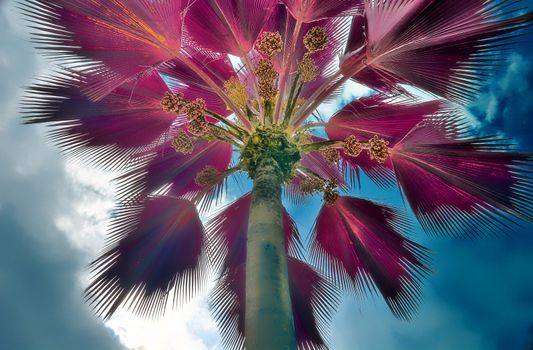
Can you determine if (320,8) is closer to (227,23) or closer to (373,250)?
(227,23)

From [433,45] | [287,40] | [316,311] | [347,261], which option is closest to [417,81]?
[433,45]

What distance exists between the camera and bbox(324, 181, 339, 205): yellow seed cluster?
5.73m

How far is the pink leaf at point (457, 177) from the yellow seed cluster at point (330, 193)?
31.3 inches

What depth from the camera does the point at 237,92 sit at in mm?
5672

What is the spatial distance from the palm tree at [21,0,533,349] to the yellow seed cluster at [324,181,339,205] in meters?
0.03

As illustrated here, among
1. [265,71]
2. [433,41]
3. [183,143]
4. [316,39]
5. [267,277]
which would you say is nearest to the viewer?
[267,277]

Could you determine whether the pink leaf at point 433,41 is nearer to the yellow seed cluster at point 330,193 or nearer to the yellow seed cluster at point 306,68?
the yellow seed cluster at point 306,68

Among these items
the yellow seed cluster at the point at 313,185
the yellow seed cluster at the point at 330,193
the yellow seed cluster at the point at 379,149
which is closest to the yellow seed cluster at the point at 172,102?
the yellow seed cluster at the point at 313,185

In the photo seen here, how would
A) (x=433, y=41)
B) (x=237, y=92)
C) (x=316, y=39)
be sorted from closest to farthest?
(x=433, y=41) < (x=316, y=39) < (x=237, y=92)

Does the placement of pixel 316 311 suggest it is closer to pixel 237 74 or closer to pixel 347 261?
pixel 347 261

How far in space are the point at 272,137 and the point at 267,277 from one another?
6.19 feet

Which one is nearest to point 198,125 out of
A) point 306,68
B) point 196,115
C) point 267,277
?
point 196,115

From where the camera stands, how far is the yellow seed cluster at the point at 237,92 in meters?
5.66

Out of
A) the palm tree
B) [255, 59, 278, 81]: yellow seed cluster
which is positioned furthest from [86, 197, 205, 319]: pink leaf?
[255, 59, 278, 81]: yellow seed cluster
